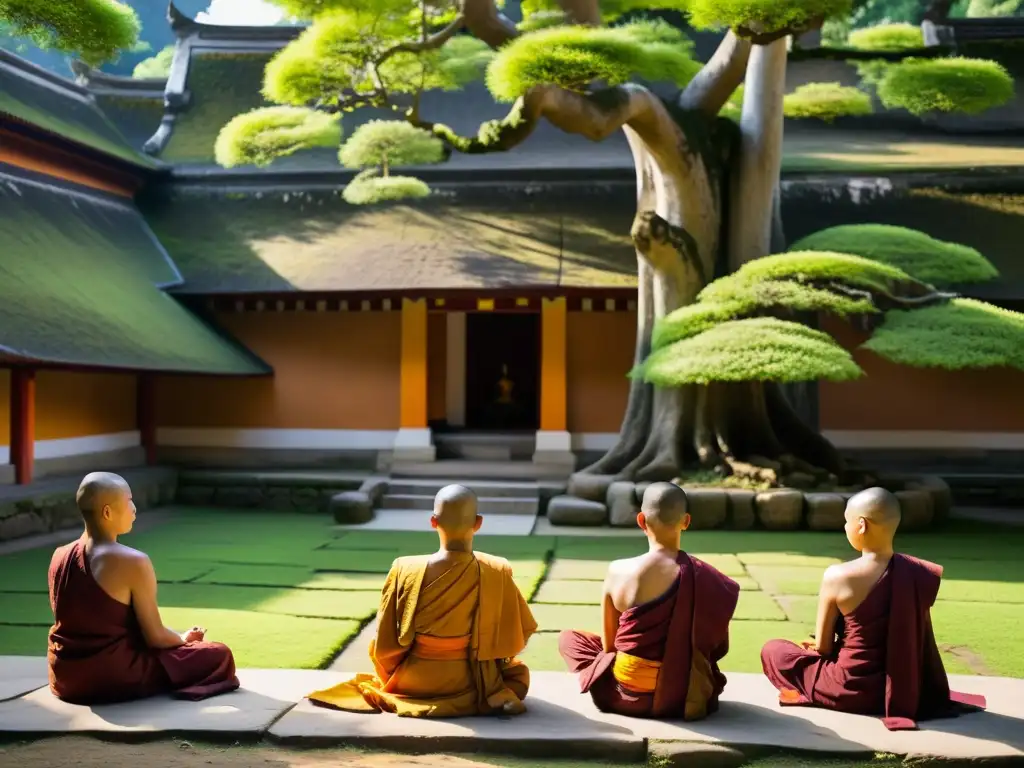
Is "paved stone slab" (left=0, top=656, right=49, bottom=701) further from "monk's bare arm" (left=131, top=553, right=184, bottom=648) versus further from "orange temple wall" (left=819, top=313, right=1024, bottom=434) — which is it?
"orange temple wall" (left=819, top=313, right=1024, bottom=434)

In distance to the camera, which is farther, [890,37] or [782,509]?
[890,37]

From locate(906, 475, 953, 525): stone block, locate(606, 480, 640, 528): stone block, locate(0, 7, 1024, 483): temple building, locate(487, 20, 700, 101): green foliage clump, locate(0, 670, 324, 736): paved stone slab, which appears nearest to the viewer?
locate(0, 670, 324, 736): paved stone slab

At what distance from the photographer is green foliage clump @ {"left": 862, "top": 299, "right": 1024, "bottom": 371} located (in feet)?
30.6

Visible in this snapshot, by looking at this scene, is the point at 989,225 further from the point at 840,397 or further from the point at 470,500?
the point at 470,500

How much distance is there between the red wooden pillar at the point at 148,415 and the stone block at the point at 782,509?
7.74 m

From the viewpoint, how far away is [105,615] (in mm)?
4156

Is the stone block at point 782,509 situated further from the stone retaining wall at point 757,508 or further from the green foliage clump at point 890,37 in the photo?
the green foliage clump at point 890,37

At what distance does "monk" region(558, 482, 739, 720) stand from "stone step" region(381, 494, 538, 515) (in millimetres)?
7387

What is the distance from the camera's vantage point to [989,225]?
43.5 feet

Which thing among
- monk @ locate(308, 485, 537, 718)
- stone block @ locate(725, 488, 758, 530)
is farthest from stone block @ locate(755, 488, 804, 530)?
monk @ locate(308, 485, 537, 718)

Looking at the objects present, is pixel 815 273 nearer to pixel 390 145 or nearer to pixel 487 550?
pixel 487 550

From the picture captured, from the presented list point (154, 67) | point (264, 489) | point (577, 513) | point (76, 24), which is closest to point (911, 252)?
point (577, 513)

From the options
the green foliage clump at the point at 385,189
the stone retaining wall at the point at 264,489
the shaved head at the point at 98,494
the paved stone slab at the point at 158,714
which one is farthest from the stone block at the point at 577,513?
the shaved head at the point at 98,494

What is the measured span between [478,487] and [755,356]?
3983mm
